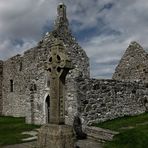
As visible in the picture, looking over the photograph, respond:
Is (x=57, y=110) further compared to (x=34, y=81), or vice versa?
(x=34, y=81)

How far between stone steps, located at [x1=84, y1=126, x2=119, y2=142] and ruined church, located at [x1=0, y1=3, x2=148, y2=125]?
104 centimetres

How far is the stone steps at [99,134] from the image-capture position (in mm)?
11020

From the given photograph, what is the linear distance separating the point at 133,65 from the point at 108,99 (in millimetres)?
8422

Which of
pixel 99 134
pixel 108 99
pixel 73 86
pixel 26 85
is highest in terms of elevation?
pixel 26 85

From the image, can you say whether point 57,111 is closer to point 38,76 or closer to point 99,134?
point 99,134

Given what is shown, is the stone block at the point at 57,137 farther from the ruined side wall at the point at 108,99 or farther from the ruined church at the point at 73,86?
the ruined side wall at the point at 108,99

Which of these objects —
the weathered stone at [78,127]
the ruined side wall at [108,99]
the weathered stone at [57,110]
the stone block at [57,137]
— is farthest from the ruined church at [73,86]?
the stone block at [57,137]

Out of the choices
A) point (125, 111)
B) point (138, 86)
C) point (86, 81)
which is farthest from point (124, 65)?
point (86, 81)

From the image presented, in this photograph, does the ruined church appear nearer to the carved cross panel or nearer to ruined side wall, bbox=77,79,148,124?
ruined side wall, bbox=77,79,148,124

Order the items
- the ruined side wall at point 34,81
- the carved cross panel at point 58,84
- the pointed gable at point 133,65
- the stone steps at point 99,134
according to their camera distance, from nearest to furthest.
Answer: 1. the carved cross panel at point 58,84
2. the stone steps at point 99,134
3. the ruined side wall at point 34,81
4. the pointed gable at point 133,65

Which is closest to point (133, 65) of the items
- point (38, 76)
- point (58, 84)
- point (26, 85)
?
point (38, 76)

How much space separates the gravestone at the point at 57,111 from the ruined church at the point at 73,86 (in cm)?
29

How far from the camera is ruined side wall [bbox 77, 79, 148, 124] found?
13.4 metres

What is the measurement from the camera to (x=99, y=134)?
11523 mm
